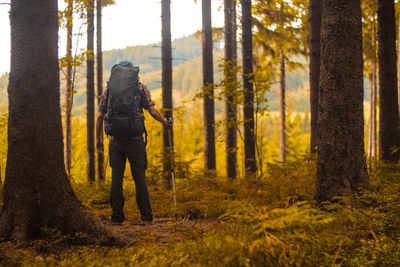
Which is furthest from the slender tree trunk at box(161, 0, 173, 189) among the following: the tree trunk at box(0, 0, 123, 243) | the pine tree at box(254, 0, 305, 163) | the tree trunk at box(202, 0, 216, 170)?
the tree trunk at box(0, 0, 123, 243)

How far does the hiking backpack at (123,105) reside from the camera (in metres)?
4.52

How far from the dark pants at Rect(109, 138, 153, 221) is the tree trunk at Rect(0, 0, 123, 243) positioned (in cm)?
117

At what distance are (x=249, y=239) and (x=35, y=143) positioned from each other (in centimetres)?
256

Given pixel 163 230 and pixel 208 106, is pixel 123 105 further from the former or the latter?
pixel 208 106

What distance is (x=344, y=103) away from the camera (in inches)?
179

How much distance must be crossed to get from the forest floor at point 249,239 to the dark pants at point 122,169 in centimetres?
25

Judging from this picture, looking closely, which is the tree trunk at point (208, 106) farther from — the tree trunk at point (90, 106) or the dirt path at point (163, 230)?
the dirt path at point (163, 230)

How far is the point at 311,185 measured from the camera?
6.23 metres

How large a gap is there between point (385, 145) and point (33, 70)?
342 inches

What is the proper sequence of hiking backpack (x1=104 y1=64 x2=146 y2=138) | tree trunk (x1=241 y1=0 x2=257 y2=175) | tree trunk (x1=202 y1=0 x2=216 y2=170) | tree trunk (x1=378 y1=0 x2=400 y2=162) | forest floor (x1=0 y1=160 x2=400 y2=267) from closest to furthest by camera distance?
1. forest floor (x1=0 y1=160 x2=400 y2=267)
2. hiking backpack (x1=104 y1=64 x2=146 y2=138)
3. tree trunk (x1=378 y1=0 x2=400 y2=162)
4. tree trunk (x1=241 y1=0 x2=257 y2=175)
5. tree trunk (x1=202 y1=0 x2=216 y2=170)

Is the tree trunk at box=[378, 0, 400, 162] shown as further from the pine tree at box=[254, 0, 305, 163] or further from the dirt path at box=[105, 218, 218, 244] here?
the dirt path at box=[105, 218, 218, 244]

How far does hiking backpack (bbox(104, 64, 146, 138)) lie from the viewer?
4.52 meters

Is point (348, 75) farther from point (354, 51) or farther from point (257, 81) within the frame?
point (257, 81)

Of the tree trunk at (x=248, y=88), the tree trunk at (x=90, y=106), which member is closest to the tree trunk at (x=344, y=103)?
the tree trunk at (x=248, y=88)
